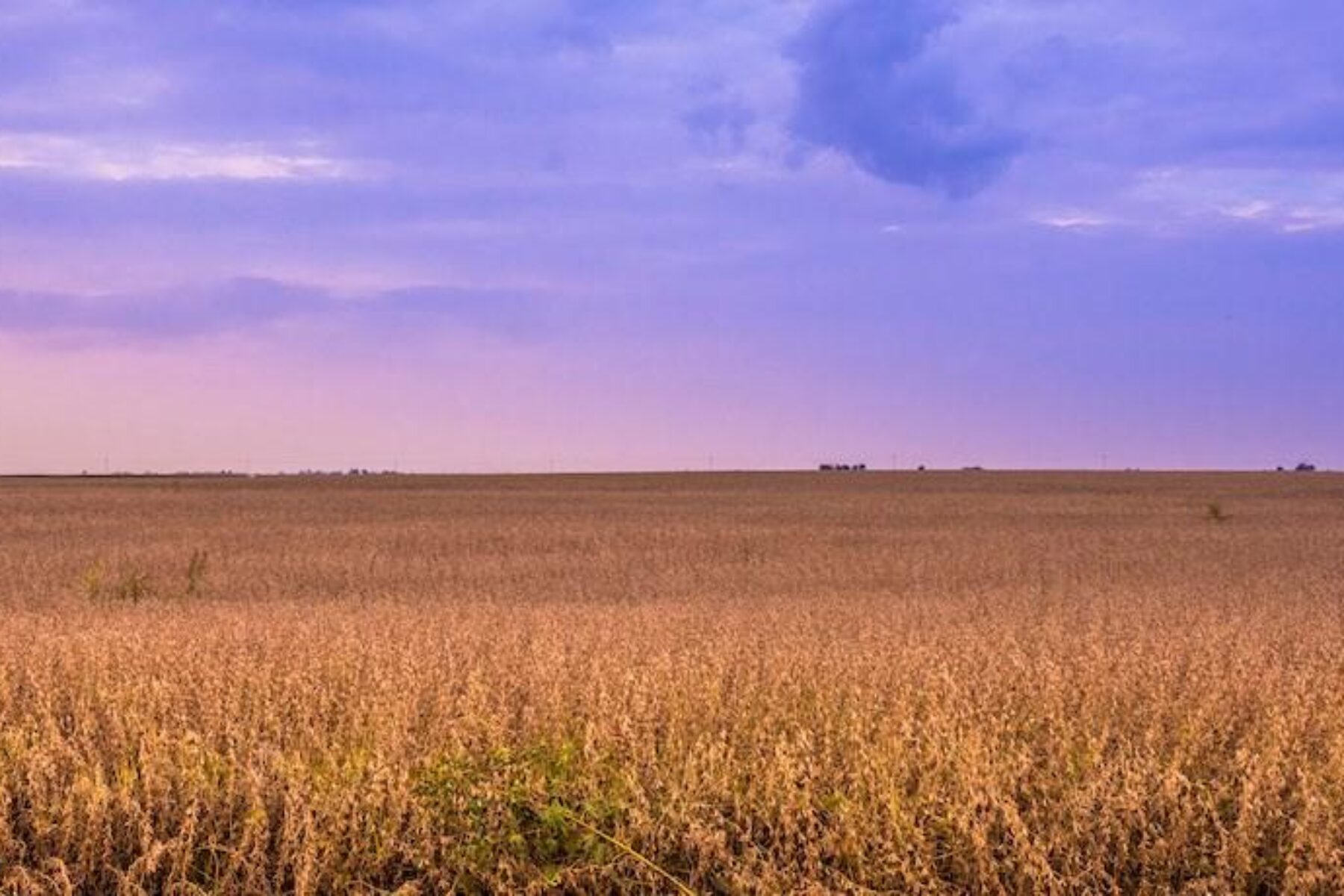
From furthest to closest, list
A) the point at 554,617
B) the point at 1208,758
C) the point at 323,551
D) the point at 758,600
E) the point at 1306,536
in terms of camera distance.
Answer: the point at 1306,536 < the point at 323,551 < the point at 758,600 < the point at 554,617 < the point at 1208,758

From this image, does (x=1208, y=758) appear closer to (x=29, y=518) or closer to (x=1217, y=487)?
(x=29, y=518)

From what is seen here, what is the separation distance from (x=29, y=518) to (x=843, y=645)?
3734 centimetres

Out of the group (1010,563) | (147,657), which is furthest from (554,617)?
(1010,563)

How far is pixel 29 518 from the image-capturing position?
4131cm

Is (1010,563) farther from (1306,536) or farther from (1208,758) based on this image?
(1208,758)

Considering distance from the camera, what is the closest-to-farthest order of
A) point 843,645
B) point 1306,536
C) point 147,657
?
point 147,657
point 843,645
point 1306,536

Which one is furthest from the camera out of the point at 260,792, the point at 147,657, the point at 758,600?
the point at 758,600

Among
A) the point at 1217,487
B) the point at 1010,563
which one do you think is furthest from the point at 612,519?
the point at 1217,487

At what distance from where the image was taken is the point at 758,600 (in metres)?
17.6

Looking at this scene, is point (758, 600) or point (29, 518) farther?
point (29, 518)

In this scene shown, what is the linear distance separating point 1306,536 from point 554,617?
25.8 metres

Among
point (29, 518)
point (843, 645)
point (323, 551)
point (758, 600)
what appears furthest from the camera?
point (29, 518)

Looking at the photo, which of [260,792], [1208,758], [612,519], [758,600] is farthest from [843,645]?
[612,519]

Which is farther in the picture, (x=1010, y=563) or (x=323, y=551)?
(x=323, y=551)
